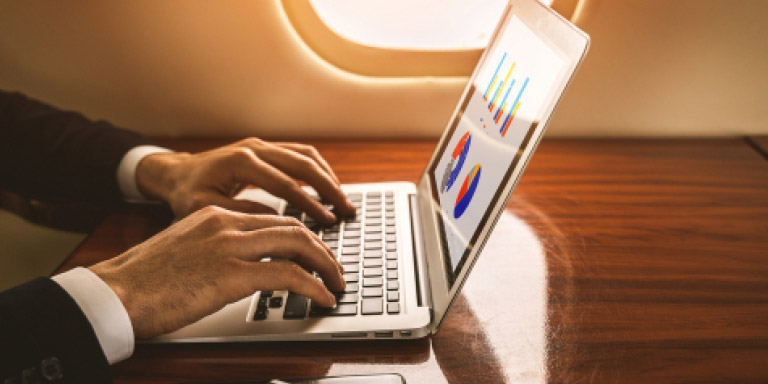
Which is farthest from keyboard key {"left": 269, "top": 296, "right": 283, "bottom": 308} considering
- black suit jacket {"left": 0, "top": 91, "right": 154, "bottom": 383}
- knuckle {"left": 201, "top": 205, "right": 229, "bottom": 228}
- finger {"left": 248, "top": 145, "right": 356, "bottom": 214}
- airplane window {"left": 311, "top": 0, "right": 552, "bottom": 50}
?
airplane window {"left": 311, "top": 0, "right": 552, "bottom": 50}

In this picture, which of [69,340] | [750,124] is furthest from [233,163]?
[750,124]

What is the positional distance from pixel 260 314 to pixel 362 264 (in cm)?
15

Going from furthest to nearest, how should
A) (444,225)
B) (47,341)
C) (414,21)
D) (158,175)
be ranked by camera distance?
(414,21)
(158,175)
(444,225)
(47,341)

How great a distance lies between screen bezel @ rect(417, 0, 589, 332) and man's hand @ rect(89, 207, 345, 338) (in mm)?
120

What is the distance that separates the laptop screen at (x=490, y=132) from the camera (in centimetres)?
56

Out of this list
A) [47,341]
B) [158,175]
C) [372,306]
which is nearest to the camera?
[47,341]

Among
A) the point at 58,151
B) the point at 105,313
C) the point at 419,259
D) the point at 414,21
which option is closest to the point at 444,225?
the point at 419,259

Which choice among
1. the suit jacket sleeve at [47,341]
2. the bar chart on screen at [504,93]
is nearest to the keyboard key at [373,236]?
the bar chart on screen at [504,93]

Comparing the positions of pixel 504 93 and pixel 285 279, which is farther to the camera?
pixel 504 93

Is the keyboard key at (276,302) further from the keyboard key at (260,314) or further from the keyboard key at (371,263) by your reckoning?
the keyboard key at (371,263)

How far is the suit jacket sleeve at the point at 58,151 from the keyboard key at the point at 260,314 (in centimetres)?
45

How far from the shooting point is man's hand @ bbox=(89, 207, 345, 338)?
55 centimetres

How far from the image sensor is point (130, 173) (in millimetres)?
880

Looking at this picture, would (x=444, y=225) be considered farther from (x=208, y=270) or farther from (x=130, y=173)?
(x=130, y=173)
